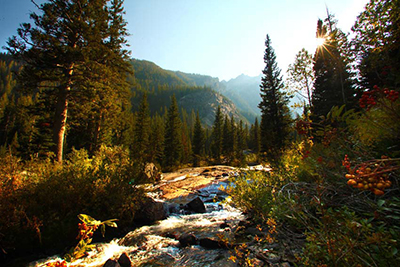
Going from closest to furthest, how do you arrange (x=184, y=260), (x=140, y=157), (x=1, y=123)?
1. (x=184, y=260)
2. (x=140, y=157)
3. (x=1, y=123)

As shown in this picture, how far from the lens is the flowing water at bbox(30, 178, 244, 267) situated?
15.6 ft

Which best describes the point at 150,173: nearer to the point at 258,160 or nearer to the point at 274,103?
the point at 258,160

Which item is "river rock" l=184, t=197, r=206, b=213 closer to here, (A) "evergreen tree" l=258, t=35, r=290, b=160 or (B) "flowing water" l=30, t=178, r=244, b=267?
(B) "flowing water" l=30, t=178, r=244, b=267

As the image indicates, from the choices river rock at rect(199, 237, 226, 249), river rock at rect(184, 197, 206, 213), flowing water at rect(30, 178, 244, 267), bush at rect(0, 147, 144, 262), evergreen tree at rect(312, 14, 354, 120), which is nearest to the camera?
bush at rect(0, 147, 144, 262)

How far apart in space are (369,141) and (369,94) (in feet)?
7.13

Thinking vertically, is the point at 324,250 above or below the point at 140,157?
below

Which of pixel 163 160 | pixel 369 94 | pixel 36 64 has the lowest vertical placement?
pixel 163 160

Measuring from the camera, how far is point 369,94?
2137 mm

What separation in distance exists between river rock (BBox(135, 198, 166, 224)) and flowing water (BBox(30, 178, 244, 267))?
0.33 meters

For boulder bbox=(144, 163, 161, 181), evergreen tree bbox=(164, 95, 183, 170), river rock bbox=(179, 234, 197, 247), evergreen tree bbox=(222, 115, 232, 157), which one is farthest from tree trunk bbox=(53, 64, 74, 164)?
evergreen tree bbox=(222, 115, 232, 157)

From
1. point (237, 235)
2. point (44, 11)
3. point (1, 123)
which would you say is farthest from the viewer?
point (1, 123)

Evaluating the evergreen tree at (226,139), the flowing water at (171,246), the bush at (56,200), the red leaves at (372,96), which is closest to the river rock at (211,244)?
the flowing water at (171,246)

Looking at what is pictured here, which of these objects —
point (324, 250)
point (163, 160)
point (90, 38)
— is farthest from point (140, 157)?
point (163, 160)

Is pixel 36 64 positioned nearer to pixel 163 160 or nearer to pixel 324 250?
pixel 324 250
